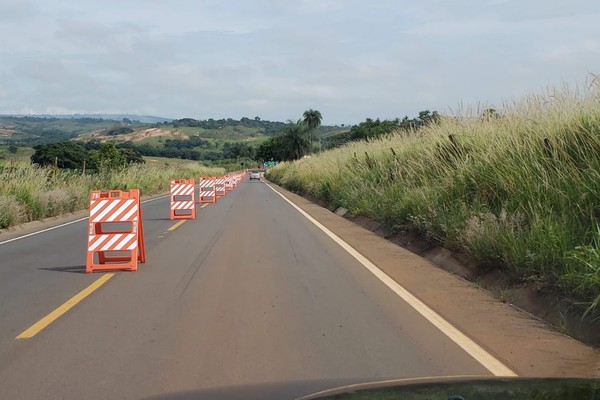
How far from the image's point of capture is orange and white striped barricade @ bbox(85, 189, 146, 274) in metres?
11.1

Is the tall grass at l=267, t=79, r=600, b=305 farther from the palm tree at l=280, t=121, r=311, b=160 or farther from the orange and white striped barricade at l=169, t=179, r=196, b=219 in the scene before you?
the palm tree at l=280, t=121, r=311, b=160

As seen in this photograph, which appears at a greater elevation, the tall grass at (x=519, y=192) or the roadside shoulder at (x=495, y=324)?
the tall grass at (x=519, y=192)

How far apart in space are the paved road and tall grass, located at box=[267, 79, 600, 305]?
6.07ft

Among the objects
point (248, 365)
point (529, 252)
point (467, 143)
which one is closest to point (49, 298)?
point (248, 365)

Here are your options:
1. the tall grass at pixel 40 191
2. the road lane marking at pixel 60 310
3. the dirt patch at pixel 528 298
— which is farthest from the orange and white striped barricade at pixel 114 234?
the tall grass at pixel 40 191

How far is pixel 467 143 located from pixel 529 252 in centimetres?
624

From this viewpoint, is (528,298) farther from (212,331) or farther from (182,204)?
(182,204)

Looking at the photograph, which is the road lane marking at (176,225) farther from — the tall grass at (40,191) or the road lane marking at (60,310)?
the road lane marking at (60,310)

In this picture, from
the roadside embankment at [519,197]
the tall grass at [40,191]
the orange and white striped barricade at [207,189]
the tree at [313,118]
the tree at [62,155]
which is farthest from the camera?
the tree at [313,118]

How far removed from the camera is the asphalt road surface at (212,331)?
5.25 meters

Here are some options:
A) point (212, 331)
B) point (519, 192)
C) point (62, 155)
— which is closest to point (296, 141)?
point (62, 155)

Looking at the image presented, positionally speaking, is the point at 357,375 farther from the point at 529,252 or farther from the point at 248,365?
the point at 529,252

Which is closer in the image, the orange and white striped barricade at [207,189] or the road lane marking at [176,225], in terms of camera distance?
the road lane marking at [176,225]

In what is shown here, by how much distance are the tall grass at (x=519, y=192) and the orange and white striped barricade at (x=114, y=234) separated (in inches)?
231
